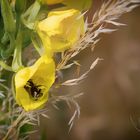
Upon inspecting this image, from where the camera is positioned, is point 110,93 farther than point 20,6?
Yes

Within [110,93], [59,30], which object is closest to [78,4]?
[59,30]

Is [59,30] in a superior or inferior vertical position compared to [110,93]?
superior

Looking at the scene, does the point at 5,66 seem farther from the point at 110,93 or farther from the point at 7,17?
the point at 110,93

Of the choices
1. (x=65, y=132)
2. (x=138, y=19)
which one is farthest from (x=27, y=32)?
(x=138, y=19)

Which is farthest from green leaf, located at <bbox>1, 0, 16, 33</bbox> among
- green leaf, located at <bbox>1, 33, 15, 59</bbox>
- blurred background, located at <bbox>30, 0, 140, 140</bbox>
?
blurred background, located at <bbox>30, 0, 140, 140</bbox>

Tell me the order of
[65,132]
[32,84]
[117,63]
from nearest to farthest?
[32,84] → [65,132] → [117,63]

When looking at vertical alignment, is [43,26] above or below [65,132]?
above

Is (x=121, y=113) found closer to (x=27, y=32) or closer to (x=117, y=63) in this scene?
(x=117, y=63)
